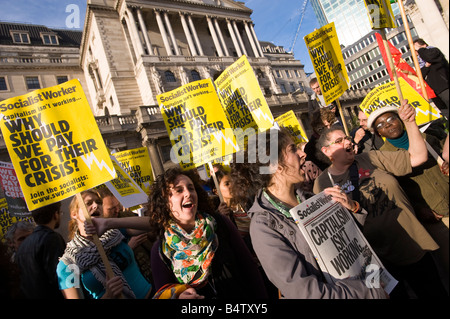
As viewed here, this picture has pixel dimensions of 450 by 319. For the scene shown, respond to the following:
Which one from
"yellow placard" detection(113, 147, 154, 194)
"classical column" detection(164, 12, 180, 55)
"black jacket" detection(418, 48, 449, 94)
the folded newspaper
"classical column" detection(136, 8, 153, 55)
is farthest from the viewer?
"classical column" detection(164, 12, 180, 55)

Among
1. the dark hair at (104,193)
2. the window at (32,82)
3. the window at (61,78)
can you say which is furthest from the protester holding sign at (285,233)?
the window at (61,78)

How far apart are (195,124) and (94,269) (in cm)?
300

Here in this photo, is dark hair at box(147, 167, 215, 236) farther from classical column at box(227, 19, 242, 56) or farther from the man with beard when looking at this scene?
classical column at box(227, 19, 242, 56)

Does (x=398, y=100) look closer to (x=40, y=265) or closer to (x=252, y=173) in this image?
(x=252, y=173)

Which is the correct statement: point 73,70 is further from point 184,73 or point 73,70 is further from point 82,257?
point 82,257

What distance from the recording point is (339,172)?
8.70ft

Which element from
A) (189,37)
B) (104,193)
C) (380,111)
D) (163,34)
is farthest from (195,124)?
(189,37)

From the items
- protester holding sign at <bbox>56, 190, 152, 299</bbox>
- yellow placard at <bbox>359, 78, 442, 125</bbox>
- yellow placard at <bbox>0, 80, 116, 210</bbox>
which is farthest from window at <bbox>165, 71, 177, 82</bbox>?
protester holding sign at <bbox>56, 190, 152, 299</bbox>

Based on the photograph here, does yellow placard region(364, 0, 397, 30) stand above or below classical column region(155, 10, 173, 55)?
below

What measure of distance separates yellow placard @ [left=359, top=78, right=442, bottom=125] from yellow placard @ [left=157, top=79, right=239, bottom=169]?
2607 mm

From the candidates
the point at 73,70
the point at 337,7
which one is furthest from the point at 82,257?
the point at 337,7

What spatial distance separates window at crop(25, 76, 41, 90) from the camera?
1101 inches

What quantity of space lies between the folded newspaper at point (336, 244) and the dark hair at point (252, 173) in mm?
489

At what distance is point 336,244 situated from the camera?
1.81 metres
